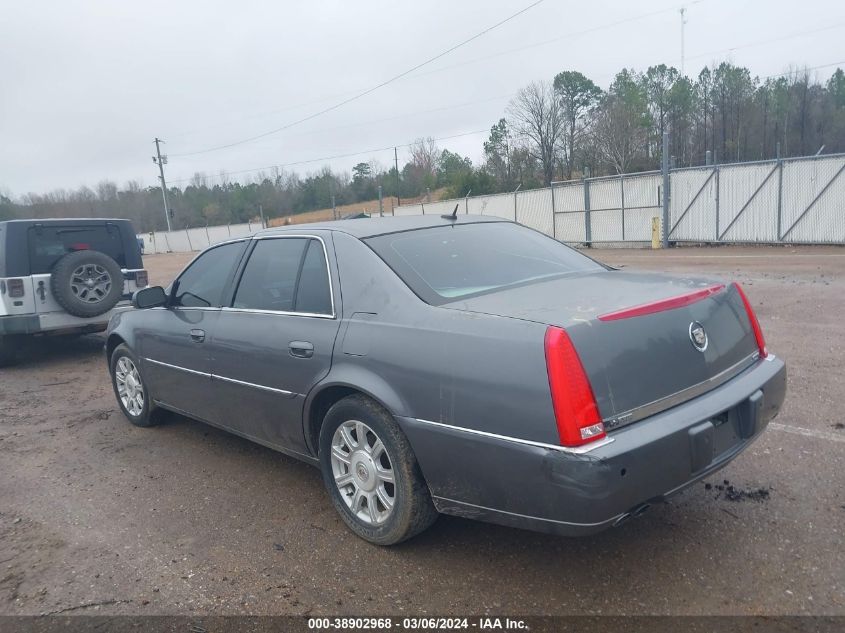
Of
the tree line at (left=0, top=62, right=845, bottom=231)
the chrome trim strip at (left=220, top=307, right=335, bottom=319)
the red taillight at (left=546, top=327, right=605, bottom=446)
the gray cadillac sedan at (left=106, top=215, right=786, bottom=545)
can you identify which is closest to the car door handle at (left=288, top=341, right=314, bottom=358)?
the gray cadillac sedan at (left=106, top=215, right=786, bottom=545)

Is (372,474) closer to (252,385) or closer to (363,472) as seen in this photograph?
(363,472)

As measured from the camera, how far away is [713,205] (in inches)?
750

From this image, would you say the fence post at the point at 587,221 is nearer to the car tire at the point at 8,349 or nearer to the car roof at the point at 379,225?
the car tire at the point at 8,349

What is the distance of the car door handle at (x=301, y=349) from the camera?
3.46 m

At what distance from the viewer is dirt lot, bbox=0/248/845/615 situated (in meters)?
2.80

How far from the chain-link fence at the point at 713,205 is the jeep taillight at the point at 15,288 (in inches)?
516

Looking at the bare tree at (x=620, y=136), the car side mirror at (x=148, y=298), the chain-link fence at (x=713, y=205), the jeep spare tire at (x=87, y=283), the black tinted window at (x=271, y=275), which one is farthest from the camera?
the bare tree at (x=620, y=136)

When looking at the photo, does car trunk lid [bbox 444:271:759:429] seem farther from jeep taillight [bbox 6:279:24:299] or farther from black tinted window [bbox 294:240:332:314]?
jeep taillight [bbox 6:279:24:299]

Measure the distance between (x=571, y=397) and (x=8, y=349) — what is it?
8502 mm

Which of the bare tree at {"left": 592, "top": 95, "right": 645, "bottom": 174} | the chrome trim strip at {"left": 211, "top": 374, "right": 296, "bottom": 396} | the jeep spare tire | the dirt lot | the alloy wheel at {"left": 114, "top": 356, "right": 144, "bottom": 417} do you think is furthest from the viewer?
the bare tree at {"left": 592, "top": 95, "right": 645, "bottom": 174}

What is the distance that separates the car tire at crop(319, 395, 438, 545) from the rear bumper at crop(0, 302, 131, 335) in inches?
212

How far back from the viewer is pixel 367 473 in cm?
327

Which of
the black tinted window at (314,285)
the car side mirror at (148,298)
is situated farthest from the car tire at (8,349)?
the black tinted window at (314,285)

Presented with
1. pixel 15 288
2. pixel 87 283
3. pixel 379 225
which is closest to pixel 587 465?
pixel 379 225
